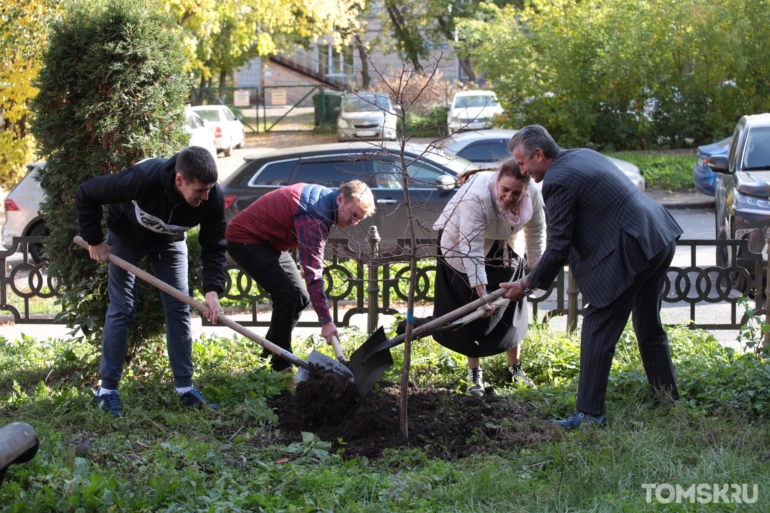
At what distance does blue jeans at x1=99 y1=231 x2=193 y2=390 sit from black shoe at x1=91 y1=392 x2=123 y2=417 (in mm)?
78

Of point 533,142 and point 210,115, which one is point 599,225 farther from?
point 210,115

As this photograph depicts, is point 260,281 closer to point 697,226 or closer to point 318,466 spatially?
point 318,466

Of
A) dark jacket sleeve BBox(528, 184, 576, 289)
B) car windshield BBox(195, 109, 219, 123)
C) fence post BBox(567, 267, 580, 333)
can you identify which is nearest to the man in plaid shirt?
dark jacket sleeve BBox(528, 184, 576, 289)

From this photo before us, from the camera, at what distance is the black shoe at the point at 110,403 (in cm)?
469

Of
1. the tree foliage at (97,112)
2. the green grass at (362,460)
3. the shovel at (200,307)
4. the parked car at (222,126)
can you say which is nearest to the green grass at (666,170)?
the parked car at (222,126)

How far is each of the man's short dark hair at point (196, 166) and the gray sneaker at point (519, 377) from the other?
2.44 meters

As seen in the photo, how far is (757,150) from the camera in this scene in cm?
972

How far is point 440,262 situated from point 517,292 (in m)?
0.68

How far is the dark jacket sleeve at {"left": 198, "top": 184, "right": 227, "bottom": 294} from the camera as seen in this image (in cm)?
492

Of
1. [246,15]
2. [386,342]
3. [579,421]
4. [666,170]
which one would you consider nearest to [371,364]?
[386,342]

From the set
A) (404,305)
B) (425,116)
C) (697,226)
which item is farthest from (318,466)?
(425,116)

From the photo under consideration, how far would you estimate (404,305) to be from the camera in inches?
331

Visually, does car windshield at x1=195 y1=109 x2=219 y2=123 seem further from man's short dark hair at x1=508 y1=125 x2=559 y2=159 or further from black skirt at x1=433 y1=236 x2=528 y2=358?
man's short dark hair at x1=508 y1=125 x2=559 y2=159

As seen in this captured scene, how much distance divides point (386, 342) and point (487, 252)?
3.29 ft
